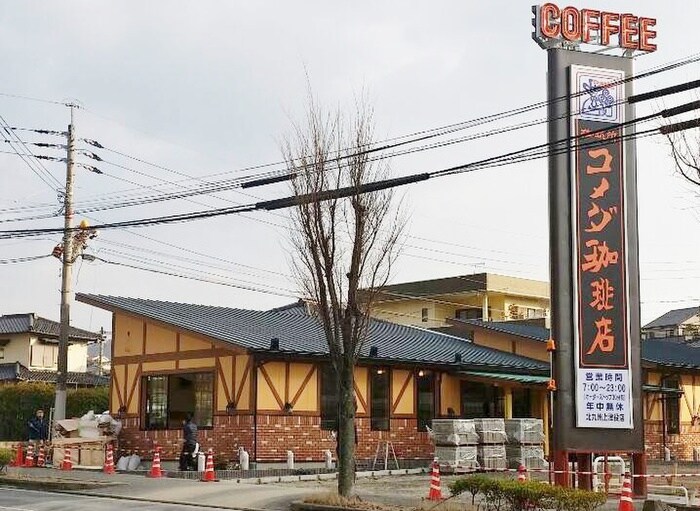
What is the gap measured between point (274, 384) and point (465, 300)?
40827 mm

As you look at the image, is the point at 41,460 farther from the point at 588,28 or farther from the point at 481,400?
the point at 588,28

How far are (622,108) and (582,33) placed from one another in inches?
73.6

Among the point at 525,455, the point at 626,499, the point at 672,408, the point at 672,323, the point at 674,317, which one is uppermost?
the point at 674,317

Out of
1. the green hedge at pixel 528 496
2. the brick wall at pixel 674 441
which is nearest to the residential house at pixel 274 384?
the brick wall at pixel 674 441

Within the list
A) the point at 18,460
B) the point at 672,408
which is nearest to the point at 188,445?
the point at 18,460

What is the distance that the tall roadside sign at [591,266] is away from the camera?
70.6ft

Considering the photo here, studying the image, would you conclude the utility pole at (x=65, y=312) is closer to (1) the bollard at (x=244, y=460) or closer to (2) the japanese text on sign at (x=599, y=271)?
(1) the bollard at (x=244, y=460)

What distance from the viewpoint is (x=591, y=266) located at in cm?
2169

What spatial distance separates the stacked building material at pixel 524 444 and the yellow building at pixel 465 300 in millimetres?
36164

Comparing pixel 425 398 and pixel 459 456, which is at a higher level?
pixel 425 398

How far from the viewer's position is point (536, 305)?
236ft

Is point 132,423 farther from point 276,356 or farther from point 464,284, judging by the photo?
point 464,284

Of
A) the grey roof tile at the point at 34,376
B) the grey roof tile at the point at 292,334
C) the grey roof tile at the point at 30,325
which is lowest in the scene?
the grey roof tile at the point at 34,376

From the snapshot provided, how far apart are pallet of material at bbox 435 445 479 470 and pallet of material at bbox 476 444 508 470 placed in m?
0.29
